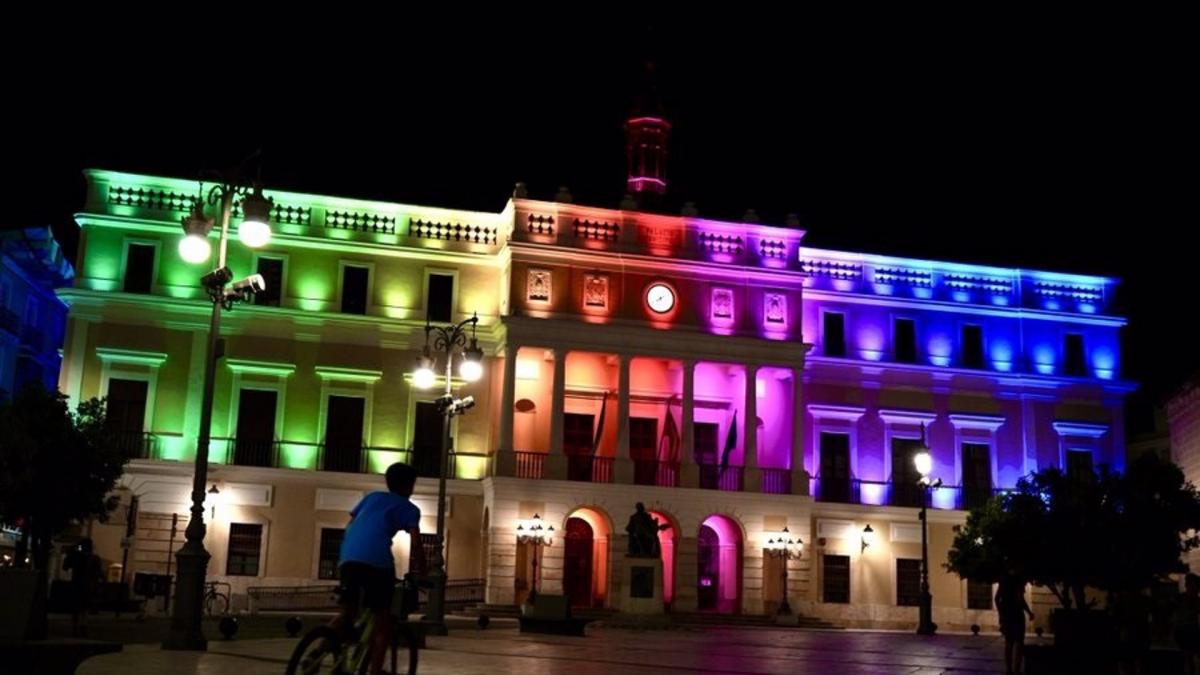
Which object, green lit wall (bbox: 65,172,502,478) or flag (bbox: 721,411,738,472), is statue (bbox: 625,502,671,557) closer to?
flag (bbox: 721,411,738,472)

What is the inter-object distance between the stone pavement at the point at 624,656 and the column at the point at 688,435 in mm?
9902

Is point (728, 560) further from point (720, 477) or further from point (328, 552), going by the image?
point (328, 552)

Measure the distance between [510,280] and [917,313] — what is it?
14071 mm

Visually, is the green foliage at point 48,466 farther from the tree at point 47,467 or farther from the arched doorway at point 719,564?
the arched doorway at point 719,564

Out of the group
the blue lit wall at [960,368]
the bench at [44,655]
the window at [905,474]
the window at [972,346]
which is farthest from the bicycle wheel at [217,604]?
the window at [972,346]

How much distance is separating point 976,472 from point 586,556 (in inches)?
531

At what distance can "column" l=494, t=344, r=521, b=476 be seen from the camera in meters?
35.9

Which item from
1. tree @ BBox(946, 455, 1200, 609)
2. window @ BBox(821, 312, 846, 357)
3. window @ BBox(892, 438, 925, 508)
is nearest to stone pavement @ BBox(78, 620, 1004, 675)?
tree @ BBox(946, 455, 1200, 609)

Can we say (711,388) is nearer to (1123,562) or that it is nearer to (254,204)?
(1123,562)

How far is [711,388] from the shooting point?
3991 centimetres

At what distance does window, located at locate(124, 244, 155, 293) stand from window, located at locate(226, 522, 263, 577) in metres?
7.35

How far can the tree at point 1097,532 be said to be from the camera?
18922 millimetres

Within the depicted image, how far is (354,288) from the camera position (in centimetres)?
3784

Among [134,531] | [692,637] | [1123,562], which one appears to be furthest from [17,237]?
[1123,562]
